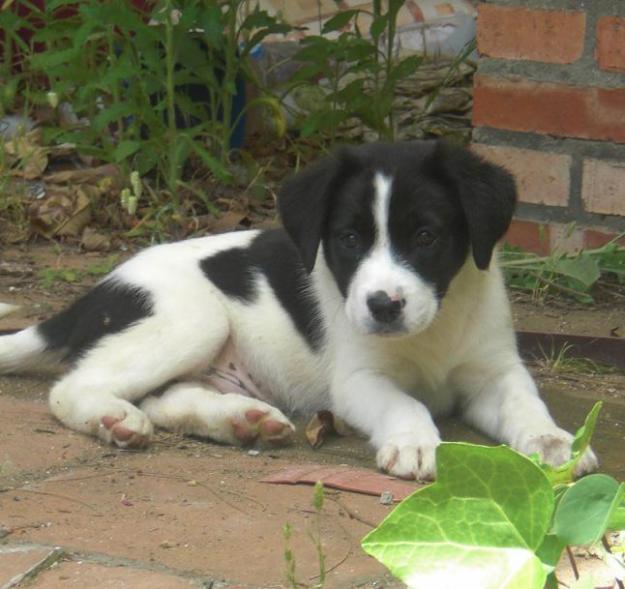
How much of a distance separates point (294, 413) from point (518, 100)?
64.2 inches

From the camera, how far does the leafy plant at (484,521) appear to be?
5.10 feet

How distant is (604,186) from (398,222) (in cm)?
164

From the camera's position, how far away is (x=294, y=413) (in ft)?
12.7

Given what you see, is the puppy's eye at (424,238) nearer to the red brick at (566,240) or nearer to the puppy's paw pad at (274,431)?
the puppy's paw pad at (274,431)

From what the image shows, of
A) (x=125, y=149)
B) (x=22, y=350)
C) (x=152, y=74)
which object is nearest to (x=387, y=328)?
(x=22, y=350)

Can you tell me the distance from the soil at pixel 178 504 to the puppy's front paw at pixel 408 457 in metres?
0.12

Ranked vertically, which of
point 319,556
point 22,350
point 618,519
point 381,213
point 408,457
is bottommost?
point 22,350

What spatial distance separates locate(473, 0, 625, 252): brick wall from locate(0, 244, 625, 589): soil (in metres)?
0.96

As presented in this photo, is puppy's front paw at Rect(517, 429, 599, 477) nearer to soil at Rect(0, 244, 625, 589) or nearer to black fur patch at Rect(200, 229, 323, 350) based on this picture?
soil at Rect(0, 244, 625, 589)

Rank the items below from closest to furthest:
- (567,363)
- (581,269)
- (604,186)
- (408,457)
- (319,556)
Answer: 1. (319,556)
2. (408,457)
3. (567,363)
4. (581,269)
5. (604,186)

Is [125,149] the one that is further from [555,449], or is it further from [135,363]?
[555,449]

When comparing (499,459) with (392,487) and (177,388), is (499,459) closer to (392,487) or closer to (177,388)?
(392,487)

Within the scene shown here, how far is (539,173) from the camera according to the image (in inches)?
191

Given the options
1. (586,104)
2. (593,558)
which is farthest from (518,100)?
(593,558)
